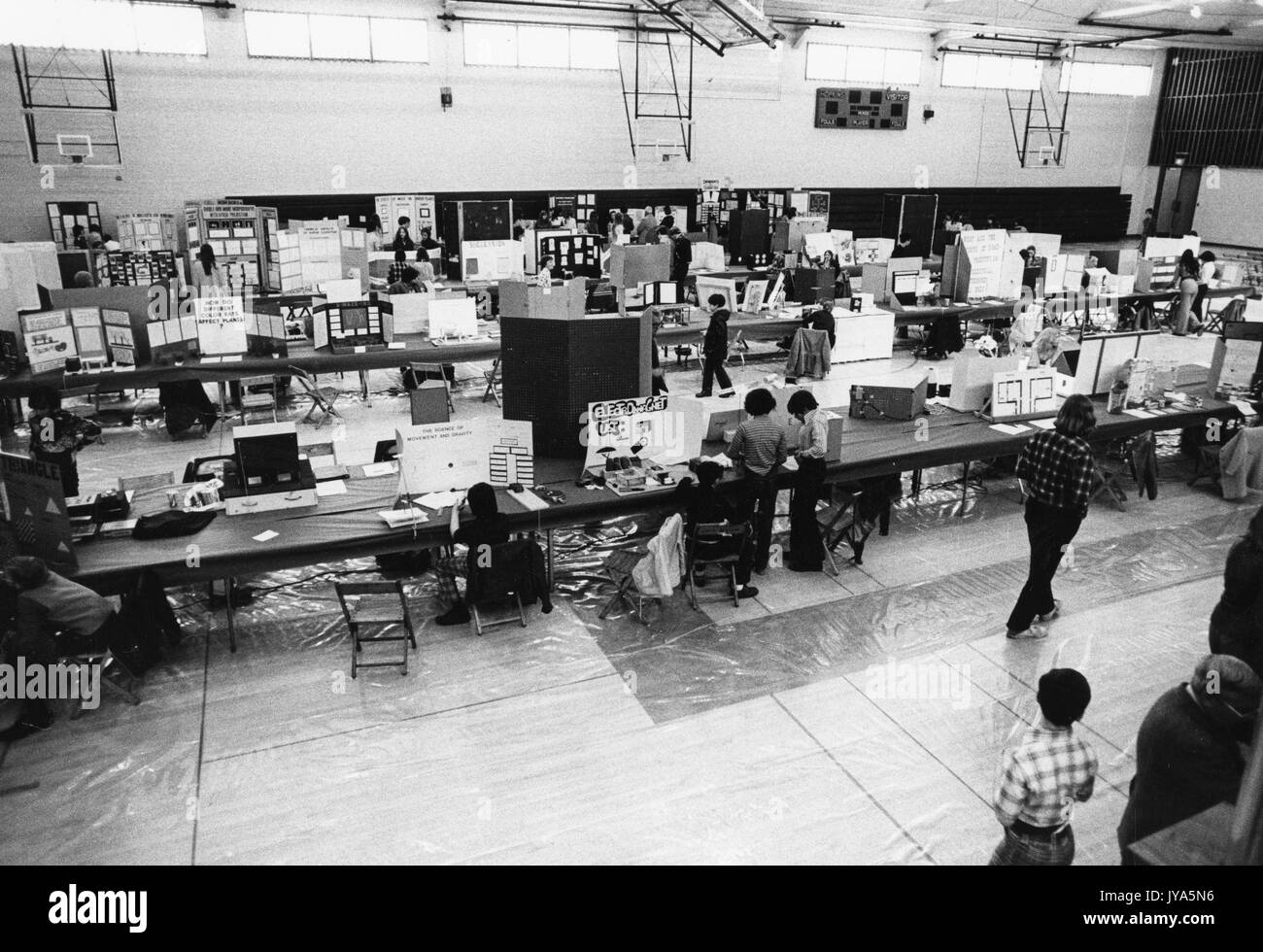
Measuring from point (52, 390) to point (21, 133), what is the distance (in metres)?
11.5

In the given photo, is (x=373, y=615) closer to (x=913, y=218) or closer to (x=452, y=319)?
(x=452, y=319)

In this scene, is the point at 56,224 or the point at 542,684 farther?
the point at 56,224

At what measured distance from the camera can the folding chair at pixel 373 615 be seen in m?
5.88

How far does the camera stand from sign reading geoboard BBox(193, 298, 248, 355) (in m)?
11.0

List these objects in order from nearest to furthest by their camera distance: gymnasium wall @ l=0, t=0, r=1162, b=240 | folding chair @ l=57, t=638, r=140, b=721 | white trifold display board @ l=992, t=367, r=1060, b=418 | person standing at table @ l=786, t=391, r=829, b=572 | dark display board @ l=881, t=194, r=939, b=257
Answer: folding chair @ l=57, t=638, r=140, b=721, person standing at table @ l=786, t=391, r=829, b=572, white trifold display board @ l=992, t=367, r=1060, b=418, gymnasium wall @ l=0, t=0, r=1162, b=240, dark display board @ l=881, t=194, r=939, b=257

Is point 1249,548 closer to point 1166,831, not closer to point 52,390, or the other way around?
point 1166,831

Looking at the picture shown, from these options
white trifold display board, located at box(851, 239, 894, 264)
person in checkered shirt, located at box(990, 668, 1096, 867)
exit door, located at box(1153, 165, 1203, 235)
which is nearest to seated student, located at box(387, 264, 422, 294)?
white trifold display board, located at box(851, 239, 894, 264)

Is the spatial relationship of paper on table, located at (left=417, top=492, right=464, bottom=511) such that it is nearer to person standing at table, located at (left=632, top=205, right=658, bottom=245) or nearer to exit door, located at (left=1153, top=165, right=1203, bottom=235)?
person standing at table, located at (left=632, top=205, right=658, bottom=245)

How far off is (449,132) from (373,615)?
665 inches

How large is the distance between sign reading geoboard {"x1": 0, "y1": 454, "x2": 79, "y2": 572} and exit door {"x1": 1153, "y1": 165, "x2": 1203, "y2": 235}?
33410 millimetres

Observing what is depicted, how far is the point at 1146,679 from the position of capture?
597 cm

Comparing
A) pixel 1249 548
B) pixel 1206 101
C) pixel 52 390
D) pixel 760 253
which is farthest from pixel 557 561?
pixel 1206 101

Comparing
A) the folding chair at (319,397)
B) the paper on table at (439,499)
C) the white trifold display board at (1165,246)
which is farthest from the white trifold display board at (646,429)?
the white trifold display board at (1165,246)

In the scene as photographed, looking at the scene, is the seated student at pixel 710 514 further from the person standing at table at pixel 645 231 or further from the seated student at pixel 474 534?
the person standing at table at pixel 645 231
